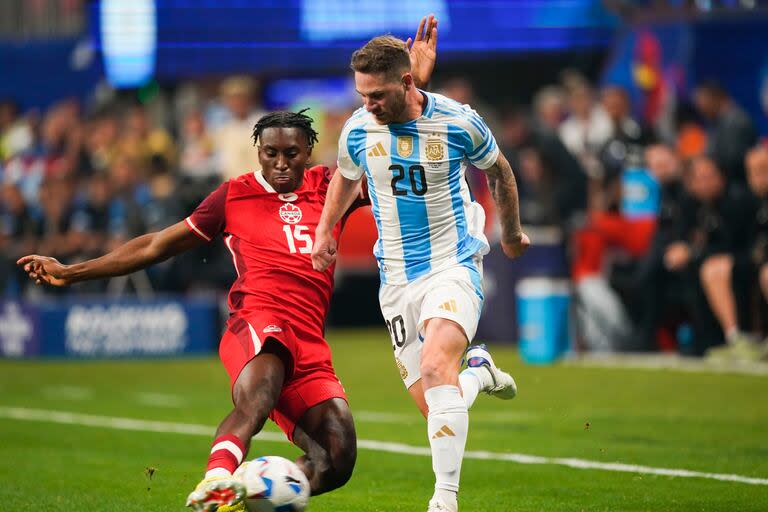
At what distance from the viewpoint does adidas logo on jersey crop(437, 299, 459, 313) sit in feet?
23.0

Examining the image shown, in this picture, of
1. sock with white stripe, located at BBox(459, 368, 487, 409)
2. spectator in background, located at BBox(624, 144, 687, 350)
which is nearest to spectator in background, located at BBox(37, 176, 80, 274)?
spectator in background, located at BBox(624, 144, 687, 350)

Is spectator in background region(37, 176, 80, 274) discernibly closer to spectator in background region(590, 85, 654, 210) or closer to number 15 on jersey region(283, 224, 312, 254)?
spectator in background region(590, 85, 654, 210)

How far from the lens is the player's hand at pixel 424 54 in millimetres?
7676

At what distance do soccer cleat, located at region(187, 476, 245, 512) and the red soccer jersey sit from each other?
1284 mm

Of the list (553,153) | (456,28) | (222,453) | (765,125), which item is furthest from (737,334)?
(222,453)

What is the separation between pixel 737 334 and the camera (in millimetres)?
15203

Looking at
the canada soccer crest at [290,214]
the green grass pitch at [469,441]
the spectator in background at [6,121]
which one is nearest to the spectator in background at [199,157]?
the green grass pitch at [469,441]

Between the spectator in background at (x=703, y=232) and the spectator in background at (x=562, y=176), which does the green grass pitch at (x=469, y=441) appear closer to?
the spectator in background at (x=703, y=232)

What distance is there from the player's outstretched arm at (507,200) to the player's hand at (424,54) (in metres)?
0.67

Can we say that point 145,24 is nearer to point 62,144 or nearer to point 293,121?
point 62,144

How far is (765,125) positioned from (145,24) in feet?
30.0

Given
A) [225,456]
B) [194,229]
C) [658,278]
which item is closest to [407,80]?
[194,229]

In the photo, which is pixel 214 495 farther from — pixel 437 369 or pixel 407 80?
pixel 407 80

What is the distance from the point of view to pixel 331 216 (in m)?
7.22
